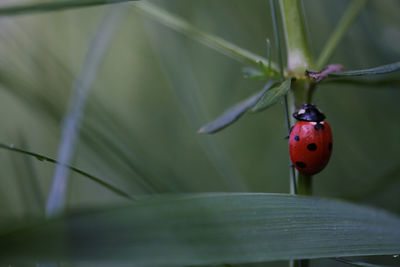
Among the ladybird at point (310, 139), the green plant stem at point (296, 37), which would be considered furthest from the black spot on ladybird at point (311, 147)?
the green plant stem at point (296, 37)

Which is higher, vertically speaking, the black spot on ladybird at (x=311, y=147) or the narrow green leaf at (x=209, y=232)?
the black spot on ladybird at (x=311, y=147)

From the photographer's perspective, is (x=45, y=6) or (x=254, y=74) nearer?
(x=45, y=6)

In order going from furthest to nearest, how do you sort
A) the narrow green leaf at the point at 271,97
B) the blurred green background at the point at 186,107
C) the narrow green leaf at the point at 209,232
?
1. the blurred green background at the point at 186,107
2. the narrow green leaf at the point at 271,97
3. the narrow green leaf at the point at 209,232

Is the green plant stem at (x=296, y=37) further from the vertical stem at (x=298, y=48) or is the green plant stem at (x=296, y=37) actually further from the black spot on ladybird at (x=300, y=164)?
the black spot on ladybird at (x=300, y=164)

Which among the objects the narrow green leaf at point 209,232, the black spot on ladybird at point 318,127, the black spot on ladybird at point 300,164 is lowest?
the narrow green leaf at point 209,232

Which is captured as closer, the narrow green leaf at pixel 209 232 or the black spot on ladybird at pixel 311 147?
the narrow green leaf at pixel 209 232

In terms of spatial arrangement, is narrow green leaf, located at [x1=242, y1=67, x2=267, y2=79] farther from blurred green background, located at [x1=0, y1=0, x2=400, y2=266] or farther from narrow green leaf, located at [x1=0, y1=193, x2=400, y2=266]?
blurred green background, located at [x1=0, y1=0, x2=400, y2=266]

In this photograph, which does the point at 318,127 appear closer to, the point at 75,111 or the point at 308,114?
the point at 308,114

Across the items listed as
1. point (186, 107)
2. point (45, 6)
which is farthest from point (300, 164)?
point (186, 107)
